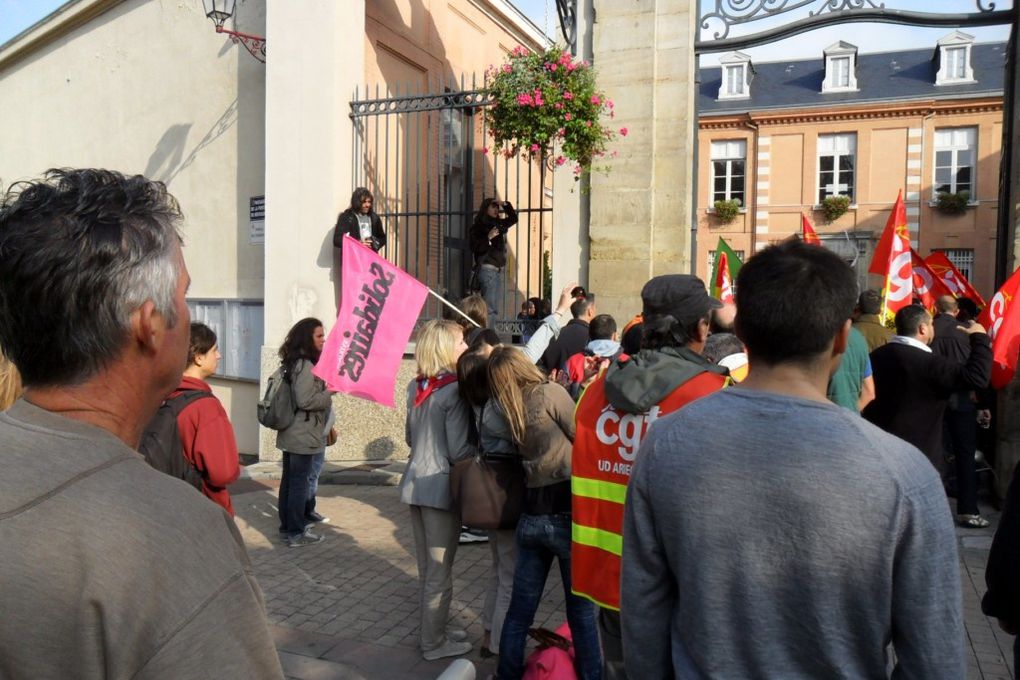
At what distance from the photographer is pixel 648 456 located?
6.24ft

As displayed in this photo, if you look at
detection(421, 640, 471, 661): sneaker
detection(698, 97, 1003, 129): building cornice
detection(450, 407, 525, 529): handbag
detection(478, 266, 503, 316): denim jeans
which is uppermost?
detection(698, 97, 1003, 129): building cornice

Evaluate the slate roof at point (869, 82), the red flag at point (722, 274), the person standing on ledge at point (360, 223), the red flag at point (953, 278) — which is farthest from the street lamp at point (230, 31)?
the slate roof at point (869, 82)

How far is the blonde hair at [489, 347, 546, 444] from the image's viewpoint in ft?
12.6

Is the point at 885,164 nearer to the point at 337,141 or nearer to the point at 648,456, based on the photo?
the point at 337,141

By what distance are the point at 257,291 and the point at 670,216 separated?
573cm

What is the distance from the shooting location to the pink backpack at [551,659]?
351cm

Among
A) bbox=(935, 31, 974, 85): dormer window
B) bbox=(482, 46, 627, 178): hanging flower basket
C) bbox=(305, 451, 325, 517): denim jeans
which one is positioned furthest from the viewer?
bbox=(935, 31, 974, 85): dormer window

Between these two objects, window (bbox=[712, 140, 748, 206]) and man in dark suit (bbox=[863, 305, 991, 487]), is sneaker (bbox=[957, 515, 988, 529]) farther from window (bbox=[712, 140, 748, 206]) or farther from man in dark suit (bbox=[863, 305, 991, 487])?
window (bbox=[712, 140, 748, 206])

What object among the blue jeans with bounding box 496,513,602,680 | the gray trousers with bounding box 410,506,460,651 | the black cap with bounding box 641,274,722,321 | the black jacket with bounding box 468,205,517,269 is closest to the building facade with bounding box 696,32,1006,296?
the black jacket with bounding box 468,205,517,269

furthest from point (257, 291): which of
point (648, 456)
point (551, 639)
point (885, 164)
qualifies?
point (885, 164)

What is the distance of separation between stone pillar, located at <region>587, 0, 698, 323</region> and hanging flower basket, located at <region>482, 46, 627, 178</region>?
229mm

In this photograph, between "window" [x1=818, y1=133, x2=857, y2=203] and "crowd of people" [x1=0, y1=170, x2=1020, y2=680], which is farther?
"window" [x1=818, y1=133, x2=857, y2=203]

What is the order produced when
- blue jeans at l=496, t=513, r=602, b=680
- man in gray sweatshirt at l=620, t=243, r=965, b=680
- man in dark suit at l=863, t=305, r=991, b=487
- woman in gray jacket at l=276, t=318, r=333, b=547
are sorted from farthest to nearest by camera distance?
woman in gray jacket at l=276, t=318, r=333, b=547 < man in dark suit at l=863, t=305, r=991, b=487 < blue jeans at l=496, t=513, r=602, b=680 < man in gray sweatshirt at l=620, t=243, r=965, b=680

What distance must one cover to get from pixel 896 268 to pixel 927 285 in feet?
8.30
